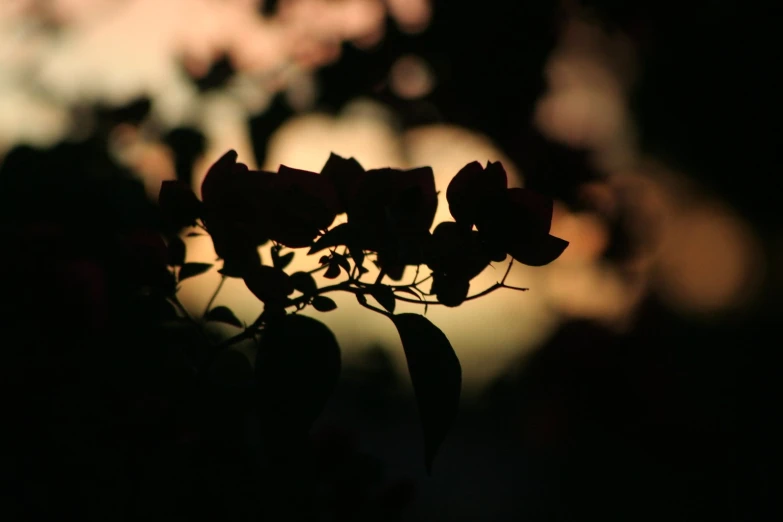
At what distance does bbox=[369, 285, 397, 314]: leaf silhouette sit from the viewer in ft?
1.33

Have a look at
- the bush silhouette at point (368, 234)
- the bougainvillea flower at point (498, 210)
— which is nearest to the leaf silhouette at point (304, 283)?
the bush silhouette at point (368, 234)

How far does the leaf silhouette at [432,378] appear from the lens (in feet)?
1.13

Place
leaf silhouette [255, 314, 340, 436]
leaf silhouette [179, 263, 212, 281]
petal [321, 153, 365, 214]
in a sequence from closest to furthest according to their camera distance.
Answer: leaf silhouette [255, 314, 340, 436] → petal [321, 153, 365, 214] → leaf silhouette [179, 263, 212, 281]

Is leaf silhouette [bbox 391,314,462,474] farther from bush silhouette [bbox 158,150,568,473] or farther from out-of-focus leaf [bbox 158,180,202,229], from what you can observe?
out-of-focus leaf [bbox 158,180,202,229]

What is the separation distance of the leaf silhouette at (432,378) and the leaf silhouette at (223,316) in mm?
187

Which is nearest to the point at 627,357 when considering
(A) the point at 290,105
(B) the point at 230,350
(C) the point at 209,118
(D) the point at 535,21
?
(D) the point at 535,21

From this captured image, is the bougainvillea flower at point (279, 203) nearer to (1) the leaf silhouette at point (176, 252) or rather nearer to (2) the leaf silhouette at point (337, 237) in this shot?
(2) the leaf silhouette at point (337, 237)

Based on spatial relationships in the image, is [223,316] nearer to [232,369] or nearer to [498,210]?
[232,369]

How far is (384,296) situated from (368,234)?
1.5 inches

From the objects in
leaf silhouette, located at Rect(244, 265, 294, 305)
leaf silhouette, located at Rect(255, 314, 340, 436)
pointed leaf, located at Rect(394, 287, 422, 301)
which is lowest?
leaf silhouette, located at Rect(255, 314, 340, 436)

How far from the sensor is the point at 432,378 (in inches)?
13.9

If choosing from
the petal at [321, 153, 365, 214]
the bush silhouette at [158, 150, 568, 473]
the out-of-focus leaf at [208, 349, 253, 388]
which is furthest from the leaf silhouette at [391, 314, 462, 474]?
the out-of-focus leaf at [208, 349, 253, 388]

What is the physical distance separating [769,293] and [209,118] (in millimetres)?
2305

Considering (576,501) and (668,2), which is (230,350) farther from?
(576,501)
